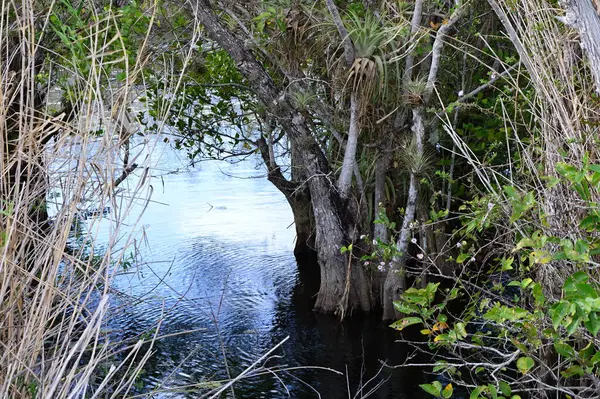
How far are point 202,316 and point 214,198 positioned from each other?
18.3 ft

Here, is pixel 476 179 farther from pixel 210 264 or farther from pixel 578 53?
pixel 578 53

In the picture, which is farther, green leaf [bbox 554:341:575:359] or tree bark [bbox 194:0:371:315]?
tree bark [bbox 194:0:371:315]

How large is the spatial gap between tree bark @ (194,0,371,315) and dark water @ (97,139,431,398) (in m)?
0.22

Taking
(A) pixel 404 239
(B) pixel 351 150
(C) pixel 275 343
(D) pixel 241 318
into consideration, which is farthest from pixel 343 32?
(D) pixel 241 318

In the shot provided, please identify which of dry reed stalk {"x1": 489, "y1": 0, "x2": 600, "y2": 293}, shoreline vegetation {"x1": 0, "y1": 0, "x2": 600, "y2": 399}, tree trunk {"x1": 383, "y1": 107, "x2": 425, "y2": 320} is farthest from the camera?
tree trunk {"x1": 383, "y1": 107, "x2": 425, "y2": 320}

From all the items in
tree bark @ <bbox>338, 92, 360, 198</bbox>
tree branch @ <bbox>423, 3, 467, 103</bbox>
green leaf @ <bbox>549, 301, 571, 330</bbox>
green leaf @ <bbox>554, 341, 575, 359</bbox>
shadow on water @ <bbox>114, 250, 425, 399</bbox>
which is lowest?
shadow on water @ <bbox>114, 250, 425, 399</bbox>

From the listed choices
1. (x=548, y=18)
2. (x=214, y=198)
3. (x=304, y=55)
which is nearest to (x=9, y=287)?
(x=548, y=18)

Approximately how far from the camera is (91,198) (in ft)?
7.50

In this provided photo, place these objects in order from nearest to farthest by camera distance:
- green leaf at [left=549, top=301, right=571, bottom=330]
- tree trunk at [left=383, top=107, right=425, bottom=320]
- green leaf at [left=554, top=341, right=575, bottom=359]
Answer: green leaf at [left=549, top=301, right=571, bottom=330], green leaf at [left=554, top=341, right=575, bottom=359], tree trunk at [left=383, top=107, right=425, bottom=320]

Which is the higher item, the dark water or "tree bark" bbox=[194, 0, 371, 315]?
"tree bark" bbox=[194, 0, 371, 315]

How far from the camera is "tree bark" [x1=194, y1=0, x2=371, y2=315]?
6000 millimetres

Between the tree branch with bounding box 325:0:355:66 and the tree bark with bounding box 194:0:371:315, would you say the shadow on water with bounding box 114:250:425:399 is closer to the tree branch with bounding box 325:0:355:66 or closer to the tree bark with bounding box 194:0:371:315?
the tree bark with bounding box 194:0:371:315

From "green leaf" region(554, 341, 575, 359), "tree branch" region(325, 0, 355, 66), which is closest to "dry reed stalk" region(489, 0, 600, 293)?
"green leaf" region(554, 341, 575, 359)

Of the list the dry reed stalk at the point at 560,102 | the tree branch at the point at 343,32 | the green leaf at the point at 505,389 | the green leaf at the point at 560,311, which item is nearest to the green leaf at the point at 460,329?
the green leaf at the point at 505,389
